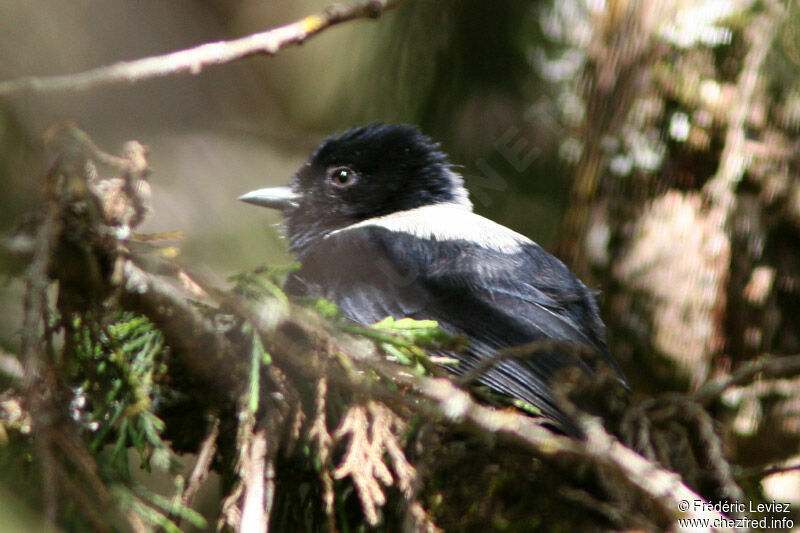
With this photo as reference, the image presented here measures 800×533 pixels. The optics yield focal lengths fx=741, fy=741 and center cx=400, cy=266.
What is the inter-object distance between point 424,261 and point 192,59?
4.22 ft

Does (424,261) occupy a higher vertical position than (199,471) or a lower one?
higher

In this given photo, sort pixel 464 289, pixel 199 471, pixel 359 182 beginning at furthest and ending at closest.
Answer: pixel 359 182
pixel 464 289
pixel 199 471

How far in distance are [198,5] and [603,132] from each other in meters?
2.63

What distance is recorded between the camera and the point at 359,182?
344cm

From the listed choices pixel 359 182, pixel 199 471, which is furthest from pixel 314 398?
pixel 359 182

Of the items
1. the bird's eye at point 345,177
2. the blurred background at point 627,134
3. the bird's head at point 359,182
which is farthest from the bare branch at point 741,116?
the bird's eye at point 345,177

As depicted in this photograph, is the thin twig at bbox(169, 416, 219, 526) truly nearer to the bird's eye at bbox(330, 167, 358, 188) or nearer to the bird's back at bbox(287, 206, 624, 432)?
the bird's back at bbox(287, 206, 624, 432)

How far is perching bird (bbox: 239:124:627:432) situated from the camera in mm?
2555

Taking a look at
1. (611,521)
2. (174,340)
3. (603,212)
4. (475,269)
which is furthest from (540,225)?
(174,340)

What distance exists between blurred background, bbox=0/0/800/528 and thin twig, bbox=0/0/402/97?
4.96 feet

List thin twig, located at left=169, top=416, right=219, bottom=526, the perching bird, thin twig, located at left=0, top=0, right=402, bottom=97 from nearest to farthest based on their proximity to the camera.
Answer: thin twig, located at left=0, top=0, right=402, bottom=97 < thin twig, located at left=169, top=416, right=219, bottom=526 < the perching bird

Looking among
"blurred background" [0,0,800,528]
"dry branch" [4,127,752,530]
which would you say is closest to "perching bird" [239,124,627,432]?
"blurred background" [0,0,800,528]

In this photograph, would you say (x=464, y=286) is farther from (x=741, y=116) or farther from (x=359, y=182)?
(x=741, y=116)

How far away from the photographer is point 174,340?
5.61ft
